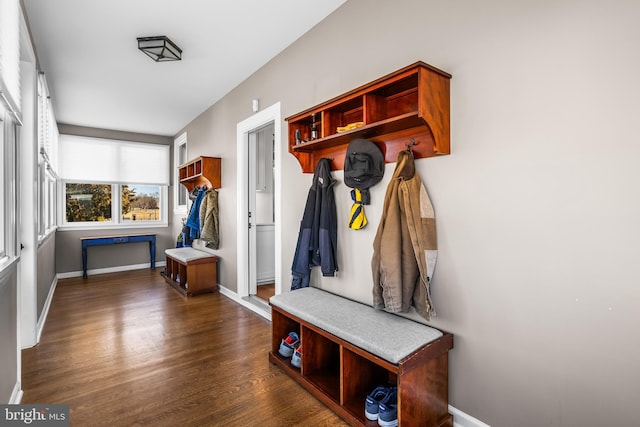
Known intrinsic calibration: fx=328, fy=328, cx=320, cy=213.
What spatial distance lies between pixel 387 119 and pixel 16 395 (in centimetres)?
264

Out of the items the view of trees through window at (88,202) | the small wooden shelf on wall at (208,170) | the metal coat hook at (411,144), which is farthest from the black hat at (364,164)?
the view of trees through window at (88,202)

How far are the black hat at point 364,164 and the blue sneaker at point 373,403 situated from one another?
1138 mm

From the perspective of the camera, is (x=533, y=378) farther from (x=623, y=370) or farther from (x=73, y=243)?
(x=73, y=243)

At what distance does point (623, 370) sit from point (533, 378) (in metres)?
0.33

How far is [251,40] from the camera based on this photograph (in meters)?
2.86

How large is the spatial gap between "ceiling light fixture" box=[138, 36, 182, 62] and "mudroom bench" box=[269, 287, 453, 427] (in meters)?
2.33

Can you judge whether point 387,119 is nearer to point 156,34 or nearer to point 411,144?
point 411,144

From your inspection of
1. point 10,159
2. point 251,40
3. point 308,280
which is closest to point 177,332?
point 308,280

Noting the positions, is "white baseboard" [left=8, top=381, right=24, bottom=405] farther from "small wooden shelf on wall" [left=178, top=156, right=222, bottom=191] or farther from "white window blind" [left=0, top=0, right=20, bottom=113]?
"small wooden shelf on wall" [left=178, top=156, right=222, bottom=191]

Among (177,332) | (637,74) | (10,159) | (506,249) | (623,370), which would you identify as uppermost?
(637,74)

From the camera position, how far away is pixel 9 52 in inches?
67.9

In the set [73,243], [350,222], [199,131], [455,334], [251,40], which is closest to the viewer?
[455,334]

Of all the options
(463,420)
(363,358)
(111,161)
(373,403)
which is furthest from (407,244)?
(111,161)

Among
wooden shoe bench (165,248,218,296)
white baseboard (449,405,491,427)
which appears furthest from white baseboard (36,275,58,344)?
white baseboard (449,405,491,427)
